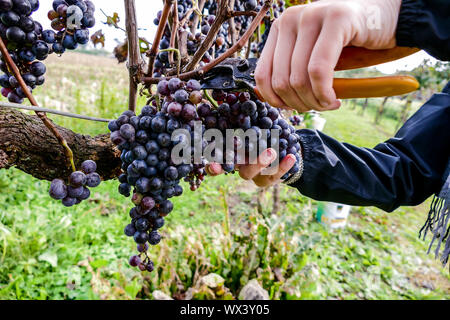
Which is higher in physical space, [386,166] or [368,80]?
[368,80]

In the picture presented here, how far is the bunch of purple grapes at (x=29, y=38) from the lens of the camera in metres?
0.65

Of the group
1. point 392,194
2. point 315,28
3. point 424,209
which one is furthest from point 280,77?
point 424,209

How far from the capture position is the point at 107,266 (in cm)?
263

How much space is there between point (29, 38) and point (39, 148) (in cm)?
27

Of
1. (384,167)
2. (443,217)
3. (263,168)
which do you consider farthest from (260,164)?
(443,217)

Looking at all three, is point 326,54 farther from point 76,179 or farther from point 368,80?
point 76,179

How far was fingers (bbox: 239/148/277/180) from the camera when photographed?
0.87 m

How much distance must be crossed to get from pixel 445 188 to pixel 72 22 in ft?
5.66

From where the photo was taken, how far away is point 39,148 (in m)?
0.74

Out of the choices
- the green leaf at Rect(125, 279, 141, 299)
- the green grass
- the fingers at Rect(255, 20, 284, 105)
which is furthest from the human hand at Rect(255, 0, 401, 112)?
the green leaf at Rect(125, 279, 141, 299)

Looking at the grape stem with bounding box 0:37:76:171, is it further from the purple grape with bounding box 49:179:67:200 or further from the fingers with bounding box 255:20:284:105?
the fingers with bounding box 255:20:284:105

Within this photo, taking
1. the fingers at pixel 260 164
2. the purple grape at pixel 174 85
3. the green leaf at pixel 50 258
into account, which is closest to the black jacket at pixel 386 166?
the fingers at pixel 260 164

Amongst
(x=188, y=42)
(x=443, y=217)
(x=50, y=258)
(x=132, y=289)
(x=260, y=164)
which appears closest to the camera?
(x=260, y=164)
